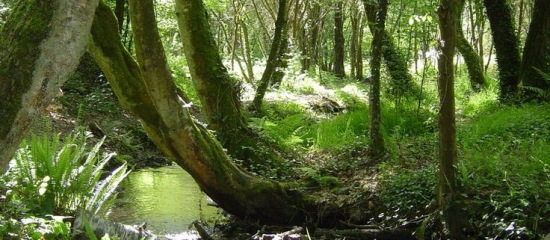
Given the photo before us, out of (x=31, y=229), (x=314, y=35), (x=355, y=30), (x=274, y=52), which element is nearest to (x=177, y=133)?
(x=31, y=229)

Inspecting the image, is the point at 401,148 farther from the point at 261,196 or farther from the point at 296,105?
the point at 296,105

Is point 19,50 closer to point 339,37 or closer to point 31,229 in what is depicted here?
point 31,229

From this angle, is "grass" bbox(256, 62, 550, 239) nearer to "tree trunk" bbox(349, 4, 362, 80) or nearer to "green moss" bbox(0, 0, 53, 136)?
"green moss" bbox(0, 0, 53, 136)

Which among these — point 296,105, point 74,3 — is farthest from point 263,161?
point 296,105

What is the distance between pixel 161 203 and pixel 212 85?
1.84 metres

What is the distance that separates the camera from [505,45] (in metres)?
11.3

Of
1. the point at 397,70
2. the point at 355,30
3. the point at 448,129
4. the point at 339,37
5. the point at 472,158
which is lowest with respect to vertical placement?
the point at 472,158

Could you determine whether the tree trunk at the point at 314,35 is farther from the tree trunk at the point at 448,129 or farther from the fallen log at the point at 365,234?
the tree trunk at the point at 448,129

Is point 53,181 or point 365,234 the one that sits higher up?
point 53,181

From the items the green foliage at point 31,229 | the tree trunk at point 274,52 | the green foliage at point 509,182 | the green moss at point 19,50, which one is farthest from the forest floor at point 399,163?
the green moss at point 19,50

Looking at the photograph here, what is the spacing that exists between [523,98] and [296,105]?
6.08m

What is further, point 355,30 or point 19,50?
point 355,30

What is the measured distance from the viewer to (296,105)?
14.5 meters

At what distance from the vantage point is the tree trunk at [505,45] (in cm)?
1103
